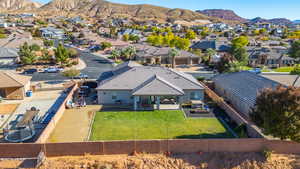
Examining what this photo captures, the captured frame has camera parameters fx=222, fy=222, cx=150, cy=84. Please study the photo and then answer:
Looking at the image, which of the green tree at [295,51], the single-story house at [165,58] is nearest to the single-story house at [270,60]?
the green tree at [295,51]

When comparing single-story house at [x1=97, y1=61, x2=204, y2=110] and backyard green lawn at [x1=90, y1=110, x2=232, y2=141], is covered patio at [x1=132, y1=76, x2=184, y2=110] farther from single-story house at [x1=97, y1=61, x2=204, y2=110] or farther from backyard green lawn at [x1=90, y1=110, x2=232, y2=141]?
backyard green lawn at [x1=90, y1=110, x2=232, y2=141]

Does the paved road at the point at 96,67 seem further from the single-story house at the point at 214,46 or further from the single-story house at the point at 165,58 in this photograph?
the single-story house at the point at 214,46

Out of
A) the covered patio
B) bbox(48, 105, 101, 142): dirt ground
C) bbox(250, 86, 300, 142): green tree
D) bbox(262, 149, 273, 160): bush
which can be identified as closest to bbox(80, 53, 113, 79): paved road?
bbox(48, 105, 101, 142): dirt ground

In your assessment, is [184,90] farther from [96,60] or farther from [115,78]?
[96,60]

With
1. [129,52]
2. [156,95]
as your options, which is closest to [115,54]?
[129,52]

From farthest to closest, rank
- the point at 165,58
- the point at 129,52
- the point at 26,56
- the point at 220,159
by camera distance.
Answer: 1. the point at 129,52
2. the point at 165,58
3. the point at 26,56
4. the point at 220,159

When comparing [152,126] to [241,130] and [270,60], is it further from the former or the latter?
[270,60]

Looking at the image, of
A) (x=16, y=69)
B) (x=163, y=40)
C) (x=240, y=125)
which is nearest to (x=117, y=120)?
(x=240, y=125)

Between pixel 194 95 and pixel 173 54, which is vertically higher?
pixel 173 54
